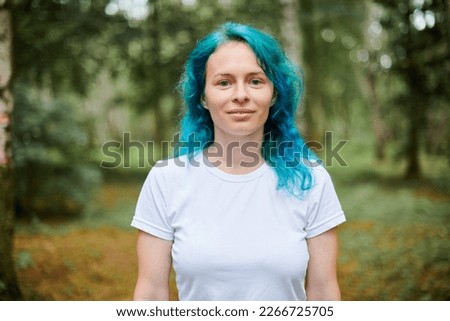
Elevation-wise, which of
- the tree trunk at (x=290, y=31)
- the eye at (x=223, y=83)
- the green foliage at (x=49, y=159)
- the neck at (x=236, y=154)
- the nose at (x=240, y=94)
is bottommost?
the green foliage at (x=49, y=159)

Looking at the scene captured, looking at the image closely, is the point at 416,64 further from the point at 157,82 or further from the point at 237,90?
the point at 237,90

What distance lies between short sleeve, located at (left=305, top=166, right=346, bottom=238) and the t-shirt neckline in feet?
0.44

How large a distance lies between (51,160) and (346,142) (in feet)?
12.2

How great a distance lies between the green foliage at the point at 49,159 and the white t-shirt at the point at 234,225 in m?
3.64

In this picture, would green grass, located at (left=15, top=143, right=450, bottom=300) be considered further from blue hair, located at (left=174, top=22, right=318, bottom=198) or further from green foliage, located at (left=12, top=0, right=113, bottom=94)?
blue hair, located at (left=174, top=22, right=318, bottom=198)

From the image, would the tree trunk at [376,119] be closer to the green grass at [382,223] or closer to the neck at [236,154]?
the green grass at [382,223]

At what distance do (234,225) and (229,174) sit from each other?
13 cm

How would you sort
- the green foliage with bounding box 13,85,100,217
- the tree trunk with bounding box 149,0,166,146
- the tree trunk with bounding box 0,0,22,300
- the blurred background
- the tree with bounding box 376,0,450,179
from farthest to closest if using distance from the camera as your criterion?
the tree trunk with bounding box 149,0,166,146 < the green foliage with bounding box 13,85,100,217 < the tree with bounding box 376,0,450,179 < the blurred background < the tree trunk with bounding box 0,0,22,300

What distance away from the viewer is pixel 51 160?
15.9 ft

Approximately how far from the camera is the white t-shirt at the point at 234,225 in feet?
3.81

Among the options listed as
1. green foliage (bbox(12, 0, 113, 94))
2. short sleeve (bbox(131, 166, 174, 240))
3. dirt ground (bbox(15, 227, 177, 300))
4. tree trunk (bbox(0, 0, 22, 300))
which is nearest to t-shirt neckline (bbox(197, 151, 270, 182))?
short sleeve (bbox(131, 166, 174, 240))

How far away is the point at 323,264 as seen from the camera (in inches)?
47.9

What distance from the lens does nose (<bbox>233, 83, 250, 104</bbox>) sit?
1.22 m

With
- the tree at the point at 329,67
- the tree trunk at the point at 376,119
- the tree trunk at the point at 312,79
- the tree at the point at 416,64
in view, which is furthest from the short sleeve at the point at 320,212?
the tree trunk at the point at 376,119
